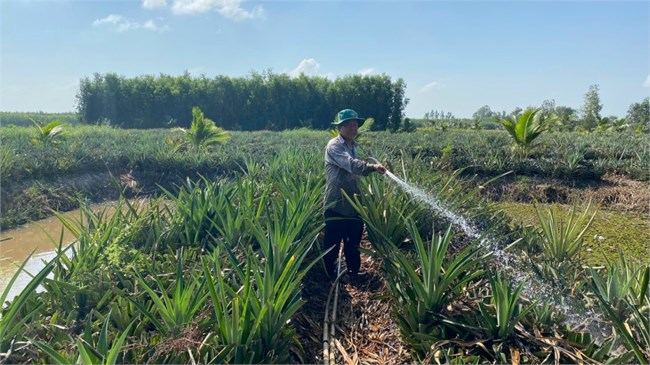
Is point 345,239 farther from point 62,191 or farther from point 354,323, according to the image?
point 62,191

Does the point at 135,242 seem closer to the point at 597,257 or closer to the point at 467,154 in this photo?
the point at 597,257

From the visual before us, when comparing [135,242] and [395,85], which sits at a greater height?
[395,85]

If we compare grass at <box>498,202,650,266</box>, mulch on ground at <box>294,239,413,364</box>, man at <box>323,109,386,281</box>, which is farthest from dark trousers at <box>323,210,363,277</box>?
grass at <box>498,202,650,266</box>

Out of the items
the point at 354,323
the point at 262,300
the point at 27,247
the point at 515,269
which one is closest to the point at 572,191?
the point at 515,269

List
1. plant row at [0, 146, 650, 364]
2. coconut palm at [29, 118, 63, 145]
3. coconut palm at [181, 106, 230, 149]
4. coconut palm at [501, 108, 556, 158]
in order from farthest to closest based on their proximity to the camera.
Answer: coconut palm at [181, 106, 230, 149]
coconut palm at [501, 108, 556, 158]
coconut palm at [29, 118, 63, 145]
plant row at [0, 146, 650, 364]

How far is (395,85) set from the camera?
33.2 meters

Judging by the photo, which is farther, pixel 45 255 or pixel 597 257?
pixel 45 255

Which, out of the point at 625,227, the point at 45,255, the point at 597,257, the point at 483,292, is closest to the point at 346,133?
the point at 483,292

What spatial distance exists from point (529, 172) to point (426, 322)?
7.69 meters

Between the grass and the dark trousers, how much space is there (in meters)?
1.66

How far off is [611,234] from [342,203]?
4.26m

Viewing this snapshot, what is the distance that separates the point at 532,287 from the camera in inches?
108

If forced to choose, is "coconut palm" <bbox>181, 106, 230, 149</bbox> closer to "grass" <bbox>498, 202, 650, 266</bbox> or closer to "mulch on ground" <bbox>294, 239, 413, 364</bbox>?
"grass" <bbox>498, 202, 650, 266</bbox>

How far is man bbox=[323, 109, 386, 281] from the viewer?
332cm
